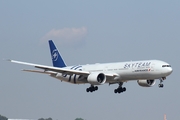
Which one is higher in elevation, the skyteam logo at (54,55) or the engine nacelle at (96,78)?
the skyteam logo at (54,55)

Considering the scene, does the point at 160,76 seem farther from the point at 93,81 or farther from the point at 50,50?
the point at 50,50

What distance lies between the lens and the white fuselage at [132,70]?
324 feet

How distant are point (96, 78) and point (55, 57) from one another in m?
16.8

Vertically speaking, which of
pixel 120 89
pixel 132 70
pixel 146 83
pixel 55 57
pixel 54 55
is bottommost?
pixel 132 70

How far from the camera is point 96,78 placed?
102938mm

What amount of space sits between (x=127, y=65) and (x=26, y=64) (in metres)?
15.7

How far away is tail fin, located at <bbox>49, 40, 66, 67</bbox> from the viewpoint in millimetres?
116500

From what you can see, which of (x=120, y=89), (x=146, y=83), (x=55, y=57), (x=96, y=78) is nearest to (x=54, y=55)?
(x=55, y=57)

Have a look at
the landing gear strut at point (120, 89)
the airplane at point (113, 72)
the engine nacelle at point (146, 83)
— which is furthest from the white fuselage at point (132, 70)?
the landing gear strut at point (120, 89)

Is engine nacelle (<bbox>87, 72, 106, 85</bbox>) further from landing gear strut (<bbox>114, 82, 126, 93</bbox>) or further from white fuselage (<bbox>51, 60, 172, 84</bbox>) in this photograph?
landing gear strut (<bbox>114, 82, 126, 93</bbox>)

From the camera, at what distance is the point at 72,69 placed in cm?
11100

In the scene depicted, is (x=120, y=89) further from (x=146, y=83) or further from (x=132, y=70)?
(x=132, y=70)

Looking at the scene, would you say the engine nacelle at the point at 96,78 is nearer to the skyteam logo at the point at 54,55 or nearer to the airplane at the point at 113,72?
the airplane at the point at 113,72

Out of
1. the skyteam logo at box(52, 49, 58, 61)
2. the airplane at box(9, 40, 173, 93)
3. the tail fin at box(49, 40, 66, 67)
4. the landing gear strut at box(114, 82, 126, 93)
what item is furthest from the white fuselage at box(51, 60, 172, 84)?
the skyteam logo at box(52, 49, 58, 61)
